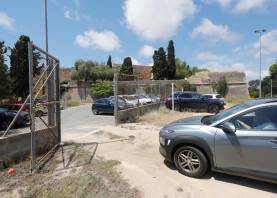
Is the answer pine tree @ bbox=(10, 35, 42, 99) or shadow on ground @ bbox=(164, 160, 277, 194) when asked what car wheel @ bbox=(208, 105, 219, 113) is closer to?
shadow on ground @ bbox=(164, 160, 277, 194)

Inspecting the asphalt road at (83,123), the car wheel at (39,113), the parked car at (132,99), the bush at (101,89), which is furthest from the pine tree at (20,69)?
the car wheel at (39,113)

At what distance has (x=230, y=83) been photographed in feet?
158

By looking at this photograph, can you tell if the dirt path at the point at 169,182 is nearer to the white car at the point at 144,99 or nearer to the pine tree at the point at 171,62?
the white car at the point at 144,99

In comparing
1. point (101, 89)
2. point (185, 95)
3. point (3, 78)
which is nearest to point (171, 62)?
point (101, 89)

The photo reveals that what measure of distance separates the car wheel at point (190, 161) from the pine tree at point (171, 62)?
178 ft

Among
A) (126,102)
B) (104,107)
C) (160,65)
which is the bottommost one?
(104,107)

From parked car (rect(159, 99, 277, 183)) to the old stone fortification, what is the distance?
41.8 meters

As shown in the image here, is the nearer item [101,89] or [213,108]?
[213,108]

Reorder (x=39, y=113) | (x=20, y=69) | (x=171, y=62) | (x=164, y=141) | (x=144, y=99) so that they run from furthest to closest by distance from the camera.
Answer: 1. (x=171, y=62)
2. (x=20, y=69)
3. (x=144, y=99)
4. (x=39, y=113)
5. (x=164, y=141)

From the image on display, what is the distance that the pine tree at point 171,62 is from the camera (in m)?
60.5

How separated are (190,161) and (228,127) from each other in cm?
110

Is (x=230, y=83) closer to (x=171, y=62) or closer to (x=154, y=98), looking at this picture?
(x=171, y=62)

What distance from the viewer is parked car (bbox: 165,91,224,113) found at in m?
23.4

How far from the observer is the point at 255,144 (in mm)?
5477
